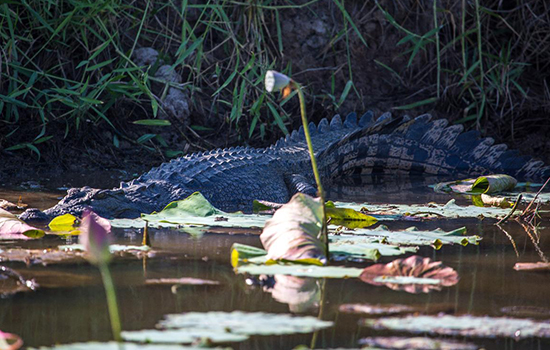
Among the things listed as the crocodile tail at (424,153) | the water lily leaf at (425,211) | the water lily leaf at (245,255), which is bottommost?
the water lily leaf at (245,255)

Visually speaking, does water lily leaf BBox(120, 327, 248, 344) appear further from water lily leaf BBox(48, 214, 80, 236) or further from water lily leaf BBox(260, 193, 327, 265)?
water lily leaf BBox(48, 214, 80, 236)

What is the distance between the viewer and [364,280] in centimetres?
221

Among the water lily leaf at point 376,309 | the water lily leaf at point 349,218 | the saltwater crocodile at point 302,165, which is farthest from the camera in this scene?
the saltwater crocodile at point 302,165

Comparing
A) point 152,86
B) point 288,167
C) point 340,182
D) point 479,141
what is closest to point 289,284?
point 288,167

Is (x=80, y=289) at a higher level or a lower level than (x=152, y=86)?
lower

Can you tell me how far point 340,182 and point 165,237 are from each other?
2.57 meters

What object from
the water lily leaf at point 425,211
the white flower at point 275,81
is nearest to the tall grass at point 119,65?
the water lily leaf at point 425,211

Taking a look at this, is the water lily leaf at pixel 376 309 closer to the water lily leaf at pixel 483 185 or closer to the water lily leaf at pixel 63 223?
the water lily leaf at pixel 63 223

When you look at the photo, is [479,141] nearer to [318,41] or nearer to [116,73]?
[318,41]

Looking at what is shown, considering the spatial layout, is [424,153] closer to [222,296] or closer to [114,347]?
[222,296]

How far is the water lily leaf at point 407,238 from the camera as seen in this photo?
2793 mm

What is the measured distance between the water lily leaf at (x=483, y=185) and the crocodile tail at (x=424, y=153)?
28.0 inches

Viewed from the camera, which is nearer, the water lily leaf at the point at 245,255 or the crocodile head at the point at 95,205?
the water lily leaf at the point at 245,255

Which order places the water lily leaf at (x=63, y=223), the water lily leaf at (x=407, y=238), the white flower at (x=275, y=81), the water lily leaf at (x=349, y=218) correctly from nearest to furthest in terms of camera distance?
the white flower at (x=275, y=81) → the water lily leaf at (x=407, y=238) → the water lily leaf at (x=63, y=223) → the water lily leaf at (x=349, y=218)
